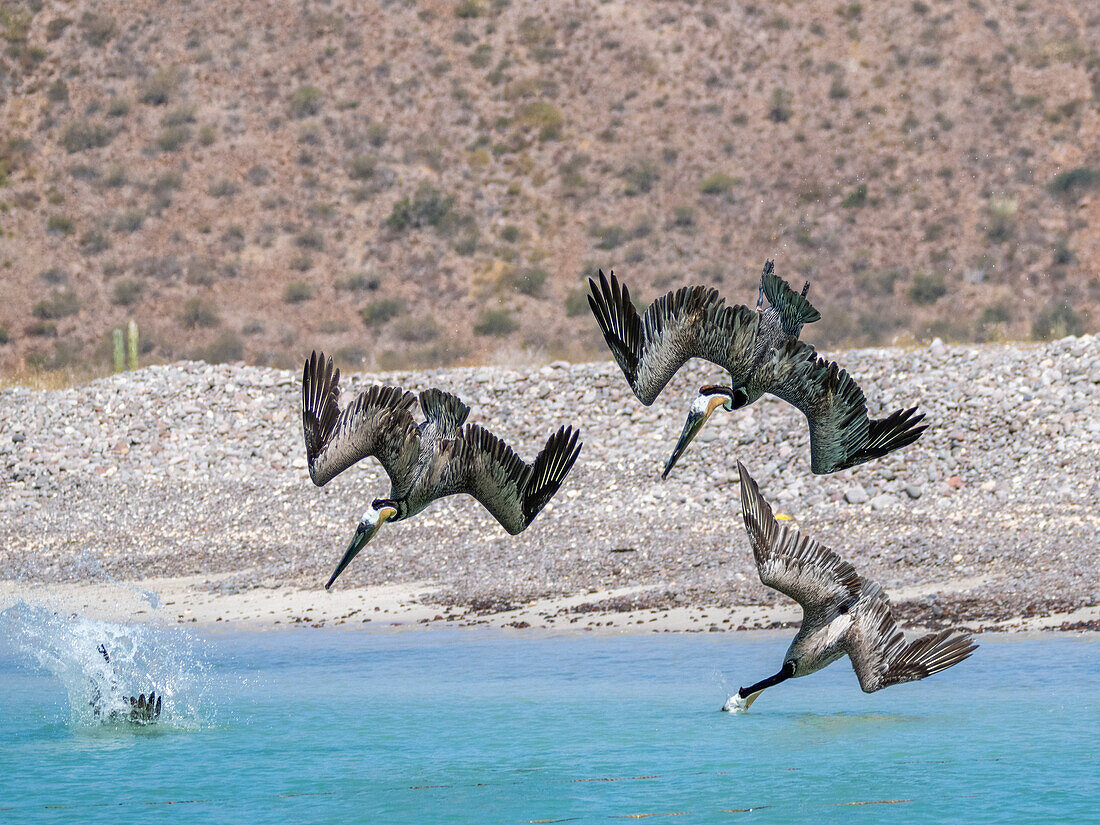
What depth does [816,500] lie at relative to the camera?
70.7 ft

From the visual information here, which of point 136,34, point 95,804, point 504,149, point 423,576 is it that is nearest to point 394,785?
point 95,804

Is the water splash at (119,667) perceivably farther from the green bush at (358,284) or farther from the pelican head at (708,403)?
the green bush at (358,284)

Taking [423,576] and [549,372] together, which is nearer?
[423,576]

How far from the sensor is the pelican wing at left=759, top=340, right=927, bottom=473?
27.5 feet

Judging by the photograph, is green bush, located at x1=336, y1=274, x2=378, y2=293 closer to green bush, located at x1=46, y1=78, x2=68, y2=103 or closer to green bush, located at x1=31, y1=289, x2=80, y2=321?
green bush, located at x1=31, y1=289, x2=80, y2=321

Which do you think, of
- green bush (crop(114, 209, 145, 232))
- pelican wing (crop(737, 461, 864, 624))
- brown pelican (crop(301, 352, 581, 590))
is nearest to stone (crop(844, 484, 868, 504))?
pelican wing (crop(737, 461, 864, 624))

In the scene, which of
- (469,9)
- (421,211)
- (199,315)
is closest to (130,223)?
(199,315)

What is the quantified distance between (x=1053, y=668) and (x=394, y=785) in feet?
20.7

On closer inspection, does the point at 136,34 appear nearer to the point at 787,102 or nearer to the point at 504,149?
the point at 504,149

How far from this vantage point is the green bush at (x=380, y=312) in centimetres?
4284

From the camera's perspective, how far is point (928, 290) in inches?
1683

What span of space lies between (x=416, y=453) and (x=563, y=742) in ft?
12.1

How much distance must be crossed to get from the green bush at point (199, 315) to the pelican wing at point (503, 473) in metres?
34.4

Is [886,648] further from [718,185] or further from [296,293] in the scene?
[718,185]
